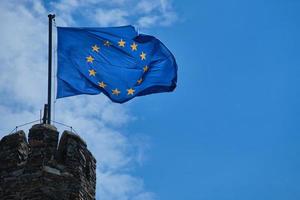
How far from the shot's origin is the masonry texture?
19.2 meters

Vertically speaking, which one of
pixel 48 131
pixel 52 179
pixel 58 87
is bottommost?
pixel 52 179

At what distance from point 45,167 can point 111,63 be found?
4.87m

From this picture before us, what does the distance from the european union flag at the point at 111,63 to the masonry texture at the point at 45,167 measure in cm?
187

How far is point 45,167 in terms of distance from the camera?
1959 centimetres

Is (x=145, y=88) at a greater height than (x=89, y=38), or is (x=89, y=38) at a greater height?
(x=89, y=38)

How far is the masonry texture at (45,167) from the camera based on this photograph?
1925 centimetres

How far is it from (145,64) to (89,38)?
1.89m

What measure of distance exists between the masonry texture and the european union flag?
1.87 m

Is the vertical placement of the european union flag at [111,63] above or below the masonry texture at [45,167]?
above

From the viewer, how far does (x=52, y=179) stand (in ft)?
63.8

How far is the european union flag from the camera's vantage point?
2228 cm

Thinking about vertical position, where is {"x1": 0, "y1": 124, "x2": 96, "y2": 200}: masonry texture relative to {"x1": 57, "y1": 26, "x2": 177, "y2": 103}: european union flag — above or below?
below

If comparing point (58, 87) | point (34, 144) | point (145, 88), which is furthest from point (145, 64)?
point (34, 144)

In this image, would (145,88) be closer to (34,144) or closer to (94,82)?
(94,82)
